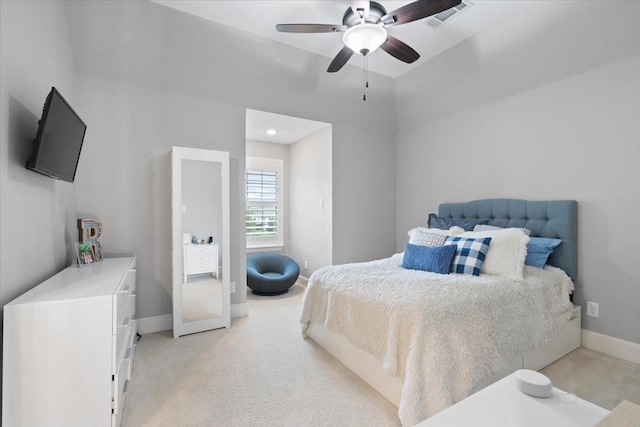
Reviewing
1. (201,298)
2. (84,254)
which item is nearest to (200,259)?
(201,298)

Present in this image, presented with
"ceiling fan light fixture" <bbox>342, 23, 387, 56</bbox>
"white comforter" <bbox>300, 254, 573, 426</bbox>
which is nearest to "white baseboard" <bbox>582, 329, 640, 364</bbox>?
"white comforter" <bbox>300, 254, 573, 426</bbox>

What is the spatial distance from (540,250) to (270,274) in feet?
10.7

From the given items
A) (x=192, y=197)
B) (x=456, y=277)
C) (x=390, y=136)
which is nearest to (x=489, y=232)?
(x=456, y=277)

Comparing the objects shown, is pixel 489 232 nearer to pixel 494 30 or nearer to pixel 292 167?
pixel 494 30

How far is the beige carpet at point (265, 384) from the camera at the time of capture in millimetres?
1717

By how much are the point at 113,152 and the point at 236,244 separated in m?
1.46

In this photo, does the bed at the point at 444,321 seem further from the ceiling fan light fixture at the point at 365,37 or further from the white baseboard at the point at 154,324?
the ceiling fan light fixture at the point at 365,37

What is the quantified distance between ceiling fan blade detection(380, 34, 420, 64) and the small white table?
245cm

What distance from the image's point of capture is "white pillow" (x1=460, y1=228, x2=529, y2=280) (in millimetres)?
2305

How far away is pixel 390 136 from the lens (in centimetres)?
444

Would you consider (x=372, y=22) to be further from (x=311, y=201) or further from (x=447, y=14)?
(x=311, y=201)

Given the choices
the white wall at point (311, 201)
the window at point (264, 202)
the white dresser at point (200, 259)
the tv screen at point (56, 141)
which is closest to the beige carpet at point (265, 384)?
the white dresser at point (200, 259)

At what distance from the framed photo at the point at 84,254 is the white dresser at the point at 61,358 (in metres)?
0.76

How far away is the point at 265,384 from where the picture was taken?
2031 mm
